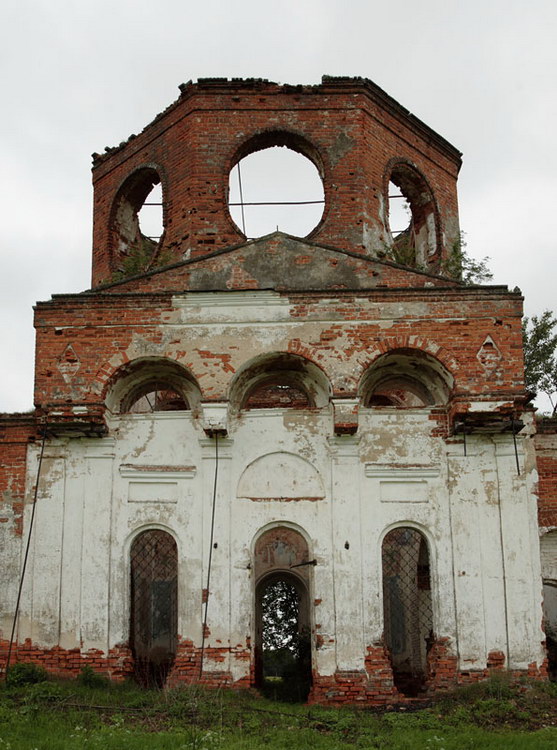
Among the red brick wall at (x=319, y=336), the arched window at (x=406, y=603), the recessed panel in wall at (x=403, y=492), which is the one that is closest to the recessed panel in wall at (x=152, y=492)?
the red brick wall at (x=319, y=336)

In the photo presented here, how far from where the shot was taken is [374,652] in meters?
13.7

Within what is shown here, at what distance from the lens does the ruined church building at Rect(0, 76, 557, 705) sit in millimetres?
13758

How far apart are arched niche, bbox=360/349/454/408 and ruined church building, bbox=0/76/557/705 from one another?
0.05 m

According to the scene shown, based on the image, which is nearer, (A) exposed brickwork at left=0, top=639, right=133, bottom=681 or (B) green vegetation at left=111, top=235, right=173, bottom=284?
(A) exposed brickwork at left=0, top=639, right=133, bottom=681

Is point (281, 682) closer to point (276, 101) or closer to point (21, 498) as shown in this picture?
point (21, 498)

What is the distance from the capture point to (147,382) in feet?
50.5

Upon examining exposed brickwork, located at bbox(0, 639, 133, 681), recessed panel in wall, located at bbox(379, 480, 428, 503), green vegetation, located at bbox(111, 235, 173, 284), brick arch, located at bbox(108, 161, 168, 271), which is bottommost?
exposed brickwork, located at bbox(0, 639, 133, 681)

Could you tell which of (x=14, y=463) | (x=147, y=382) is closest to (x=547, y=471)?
(x=147, y=382)

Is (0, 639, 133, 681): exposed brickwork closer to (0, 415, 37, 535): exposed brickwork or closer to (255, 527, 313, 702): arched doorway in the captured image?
(0, 415, 37, 535): exposed brickwork

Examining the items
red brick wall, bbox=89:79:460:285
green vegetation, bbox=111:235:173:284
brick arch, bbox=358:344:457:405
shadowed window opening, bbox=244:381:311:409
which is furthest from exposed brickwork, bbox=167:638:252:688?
red brick wall, bbox=89:79:460:285

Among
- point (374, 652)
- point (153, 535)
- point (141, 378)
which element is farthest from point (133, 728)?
point (153, 535)

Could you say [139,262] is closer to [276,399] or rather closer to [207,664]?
[276,399]

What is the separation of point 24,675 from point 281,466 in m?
4.77

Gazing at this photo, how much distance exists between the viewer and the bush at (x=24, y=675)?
43.3ft
